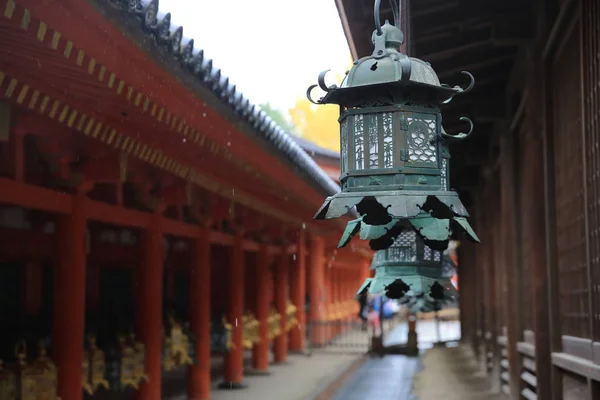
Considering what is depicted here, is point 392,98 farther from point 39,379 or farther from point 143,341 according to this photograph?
point 143,341

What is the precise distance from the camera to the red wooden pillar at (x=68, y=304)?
700 centimetres

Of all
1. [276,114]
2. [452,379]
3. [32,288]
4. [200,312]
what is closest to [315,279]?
[452,379]

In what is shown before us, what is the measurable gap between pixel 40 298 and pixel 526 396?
261 inches

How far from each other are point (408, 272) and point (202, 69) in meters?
2.00

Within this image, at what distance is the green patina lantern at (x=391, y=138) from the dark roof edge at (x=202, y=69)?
1358 millimetres

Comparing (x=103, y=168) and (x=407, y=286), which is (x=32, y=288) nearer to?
(x=103, y=168)

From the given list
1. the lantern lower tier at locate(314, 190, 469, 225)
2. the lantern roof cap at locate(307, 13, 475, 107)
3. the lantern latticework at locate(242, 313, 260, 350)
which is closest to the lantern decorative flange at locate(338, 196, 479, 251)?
the lantern lower tier at locate(314, 190, 469, 225)

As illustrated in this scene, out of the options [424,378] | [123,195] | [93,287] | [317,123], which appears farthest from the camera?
[317,123]

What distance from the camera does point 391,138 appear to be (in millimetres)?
3375

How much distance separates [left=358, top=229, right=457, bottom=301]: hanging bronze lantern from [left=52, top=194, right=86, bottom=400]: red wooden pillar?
9.28ft

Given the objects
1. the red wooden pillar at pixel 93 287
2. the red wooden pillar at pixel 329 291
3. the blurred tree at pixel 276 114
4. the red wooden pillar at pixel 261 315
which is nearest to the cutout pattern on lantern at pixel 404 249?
the red wooden pillar at pixel 93 287

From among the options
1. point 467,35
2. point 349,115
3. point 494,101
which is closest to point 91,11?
point 349,115

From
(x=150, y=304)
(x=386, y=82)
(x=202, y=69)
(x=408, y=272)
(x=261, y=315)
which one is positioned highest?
(x=202, y=69)

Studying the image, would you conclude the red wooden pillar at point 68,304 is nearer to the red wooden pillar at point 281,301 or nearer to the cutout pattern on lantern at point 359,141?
the cutout pattern on lantern at point 359,141
